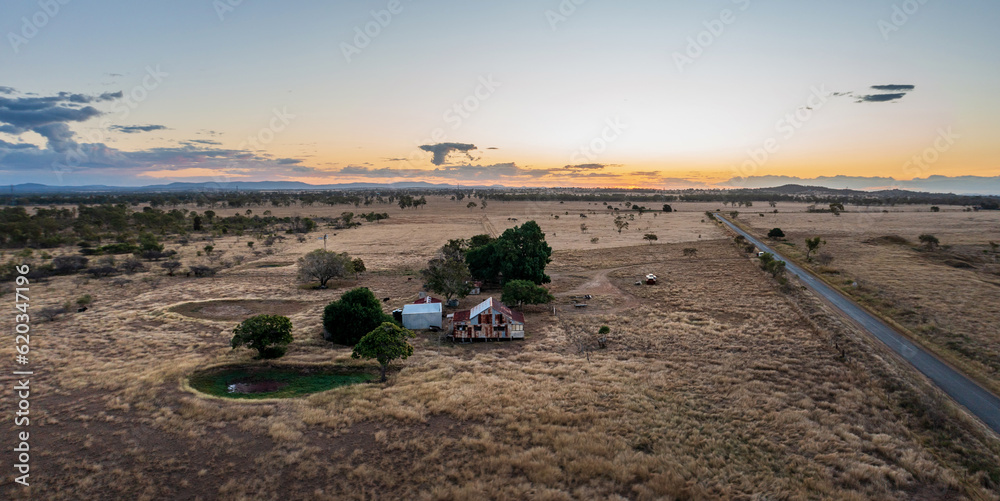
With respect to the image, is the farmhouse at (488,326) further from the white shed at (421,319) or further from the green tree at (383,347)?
the green tree at (383,347)

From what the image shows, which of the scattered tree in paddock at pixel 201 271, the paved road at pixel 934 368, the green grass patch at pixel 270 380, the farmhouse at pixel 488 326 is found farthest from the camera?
the scattered tree in paddock at pixel 201 271

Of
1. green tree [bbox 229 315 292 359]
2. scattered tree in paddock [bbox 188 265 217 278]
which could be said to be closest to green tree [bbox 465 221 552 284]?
green tree [bbox 229 315 292 359]

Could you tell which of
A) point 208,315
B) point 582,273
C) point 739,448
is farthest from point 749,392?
point 208,315

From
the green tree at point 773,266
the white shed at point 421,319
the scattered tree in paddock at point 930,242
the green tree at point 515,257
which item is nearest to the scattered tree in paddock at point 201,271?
the green tree at point 515,257

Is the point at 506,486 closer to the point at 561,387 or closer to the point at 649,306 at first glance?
the point at 561,387

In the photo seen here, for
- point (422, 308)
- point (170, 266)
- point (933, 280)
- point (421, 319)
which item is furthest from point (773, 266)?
point (170, 266)

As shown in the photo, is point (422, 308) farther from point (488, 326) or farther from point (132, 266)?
point (132, 266)
